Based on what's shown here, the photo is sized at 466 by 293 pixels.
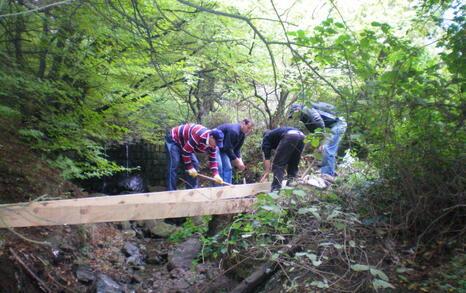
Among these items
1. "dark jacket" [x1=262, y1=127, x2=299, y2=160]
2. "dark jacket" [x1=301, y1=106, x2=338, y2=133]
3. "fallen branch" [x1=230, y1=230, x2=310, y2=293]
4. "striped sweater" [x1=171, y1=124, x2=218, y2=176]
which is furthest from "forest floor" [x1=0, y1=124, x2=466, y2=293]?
"dark jacket" [x1=301, y1=106, x2=338, y2=133]

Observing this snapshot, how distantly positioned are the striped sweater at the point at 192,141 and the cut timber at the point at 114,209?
1386 millimetres

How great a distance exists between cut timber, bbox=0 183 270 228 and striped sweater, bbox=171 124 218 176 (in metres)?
1.39

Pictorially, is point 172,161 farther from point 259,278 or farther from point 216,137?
point 259,278

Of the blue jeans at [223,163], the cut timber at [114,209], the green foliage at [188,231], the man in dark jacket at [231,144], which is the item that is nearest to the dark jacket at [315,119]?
the man in dark jacket at [231,144]

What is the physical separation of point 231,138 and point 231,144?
4.6 inches

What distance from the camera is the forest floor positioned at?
6.77 ft

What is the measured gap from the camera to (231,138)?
5.56m

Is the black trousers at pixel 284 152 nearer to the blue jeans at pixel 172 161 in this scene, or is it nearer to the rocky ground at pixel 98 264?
the rocky ground at pixel 98 264

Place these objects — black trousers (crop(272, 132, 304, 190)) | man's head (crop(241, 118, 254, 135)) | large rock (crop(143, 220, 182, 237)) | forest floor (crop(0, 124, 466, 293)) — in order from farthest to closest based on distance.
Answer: large rock (crop(143, 220, 182, 237)), man's head (crop(241, 118, 254, 135)), black trousers (crop(272, 132, 304, 190)), forest floor (crop(0, 124, 466, 293))

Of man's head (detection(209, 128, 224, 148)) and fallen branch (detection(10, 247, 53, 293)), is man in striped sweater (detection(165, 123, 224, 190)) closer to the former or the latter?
man's head (detection(209, 128, 224, 148))

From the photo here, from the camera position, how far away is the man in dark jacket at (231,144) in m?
5.41

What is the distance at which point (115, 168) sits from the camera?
226 inches

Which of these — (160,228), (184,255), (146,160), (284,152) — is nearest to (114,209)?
(284,152)

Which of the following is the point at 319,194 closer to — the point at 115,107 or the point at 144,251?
the point at 115,107
